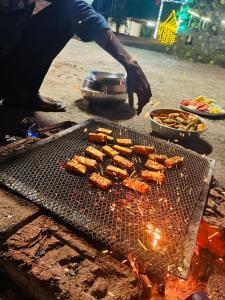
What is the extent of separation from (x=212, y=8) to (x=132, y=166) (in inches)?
501

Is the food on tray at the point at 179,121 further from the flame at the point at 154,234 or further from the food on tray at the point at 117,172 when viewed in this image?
the flame at the point at 154,234

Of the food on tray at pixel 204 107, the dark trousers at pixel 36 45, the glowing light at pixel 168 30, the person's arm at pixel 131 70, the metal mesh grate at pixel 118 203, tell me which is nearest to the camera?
the metal mesh grate at pixel 118 203

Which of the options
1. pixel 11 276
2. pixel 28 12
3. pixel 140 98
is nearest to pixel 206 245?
pixel 11 276

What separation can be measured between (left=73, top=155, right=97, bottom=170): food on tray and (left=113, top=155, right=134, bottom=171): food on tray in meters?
0.20

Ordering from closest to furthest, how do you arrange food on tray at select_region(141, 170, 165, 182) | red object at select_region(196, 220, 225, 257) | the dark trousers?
1. red object at select_region(196, 220, 225, 257)
2. food on tray at select_region(141, 170, 165, 182)
3. the dark trousers

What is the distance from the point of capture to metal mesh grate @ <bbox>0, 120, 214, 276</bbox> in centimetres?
188

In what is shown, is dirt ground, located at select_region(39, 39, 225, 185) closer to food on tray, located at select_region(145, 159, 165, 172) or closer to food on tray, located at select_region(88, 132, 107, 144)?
food on tray, located at select_region(145, 159, 165, 172)

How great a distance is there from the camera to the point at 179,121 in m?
4.24

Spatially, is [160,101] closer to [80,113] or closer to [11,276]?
[80,113]

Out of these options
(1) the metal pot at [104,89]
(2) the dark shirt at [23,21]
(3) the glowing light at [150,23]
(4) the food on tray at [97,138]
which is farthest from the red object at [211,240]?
(3) the glowing light at [150,23]

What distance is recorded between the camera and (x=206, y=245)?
242cm

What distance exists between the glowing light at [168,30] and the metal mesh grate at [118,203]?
12182 millimetres

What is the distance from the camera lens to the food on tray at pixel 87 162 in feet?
8.27

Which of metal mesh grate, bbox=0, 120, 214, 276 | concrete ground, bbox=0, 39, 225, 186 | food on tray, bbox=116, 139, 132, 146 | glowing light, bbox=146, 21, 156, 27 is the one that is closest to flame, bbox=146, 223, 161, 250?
metal mesh grate, bbox=0, 120, 214, 276
